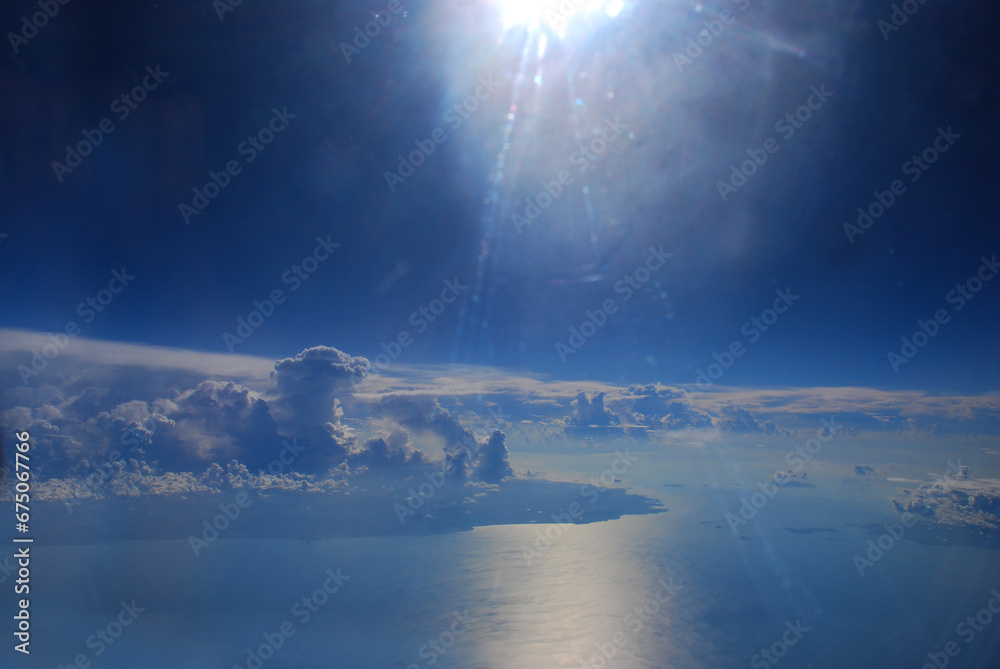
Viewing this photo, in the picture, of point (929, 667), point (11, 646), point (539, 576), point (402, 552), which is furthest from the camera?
point (402, 552)

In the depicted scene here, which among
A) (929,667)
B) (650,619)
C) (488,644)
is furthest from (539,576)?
(929,667)

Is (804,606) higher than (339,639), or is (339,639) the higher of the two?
(339,639)

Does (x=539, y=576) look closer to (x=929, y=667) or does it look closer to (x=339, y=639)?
(x=339, y=639)

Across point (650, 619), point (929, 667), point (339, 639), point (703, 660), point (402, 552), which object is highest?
point (402, 552)

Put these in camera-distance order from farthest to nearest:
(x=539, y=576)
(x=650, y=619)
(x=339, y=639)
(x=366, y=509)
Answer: (x=366, y=509)
(x=539, y=576)
(x=650, y=619)
(x=339, y=639)

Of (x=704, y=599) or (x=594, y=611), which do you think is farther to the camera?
(x=704, y=599)

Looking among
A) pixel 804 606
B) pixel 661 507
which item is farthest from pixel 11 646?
pixel 661 507

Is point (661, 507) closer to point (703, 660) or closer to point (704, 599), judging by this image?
point (704, 599)

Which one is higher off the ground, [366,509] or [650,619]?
[366,509]

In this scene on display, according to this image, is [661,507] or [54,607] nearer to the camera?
[54,607]
